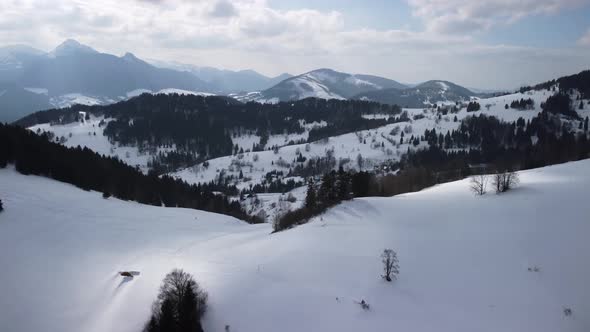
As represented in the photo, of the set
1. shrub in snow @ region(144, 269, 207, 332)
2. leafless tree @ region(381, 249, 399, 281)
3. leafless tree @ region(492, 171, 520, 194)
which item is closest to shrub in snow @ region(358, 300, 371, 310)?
leafless tree @ region(381, 249, 399, 281)

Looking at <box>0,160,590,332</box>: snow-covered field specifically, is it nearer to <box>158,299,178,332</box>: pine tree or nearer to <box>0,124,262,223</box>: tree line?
<box>158,299,178,332</box>: pine tree

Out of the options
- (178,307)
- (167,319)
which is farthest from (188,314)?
(167,319)

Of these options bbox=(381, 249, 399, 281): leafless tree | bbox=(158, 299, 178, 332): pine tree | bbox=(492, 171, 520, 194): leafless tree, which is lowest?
bbox=(158, 299, 178, 332): pine tree

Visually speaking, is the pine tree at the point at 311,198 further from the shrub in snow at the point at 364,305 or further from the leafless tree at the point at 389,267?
the shrub in snow at the point at 364,305

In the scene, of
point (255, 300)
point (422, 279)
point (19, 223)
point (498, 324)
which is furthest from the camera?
point (19, 223)

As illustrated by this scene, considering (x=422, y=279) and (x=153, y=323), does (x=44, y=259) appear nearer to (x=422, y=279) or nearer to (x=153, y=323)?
(x=153, y=323)

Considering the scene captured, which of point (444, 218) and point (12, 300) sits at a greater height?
point (444, 218)

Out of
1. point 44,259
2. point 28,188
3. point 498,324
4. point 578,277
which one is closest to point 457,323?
point 498,324
